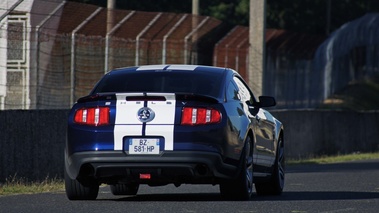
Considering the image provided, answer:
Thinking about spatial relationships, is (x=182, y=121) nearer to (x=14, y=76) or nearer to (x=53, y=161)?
(x=53, y=161)

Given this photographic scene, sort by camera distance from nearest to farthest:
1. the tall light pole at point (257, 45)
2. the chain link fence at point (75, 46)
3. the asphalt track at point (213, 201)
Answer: the asphalt track at point (213, 201) → the chain link fence at point (75, 46) → the tall light pole at point (257, 45)

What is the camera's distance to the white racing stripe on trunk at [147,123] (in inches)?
512

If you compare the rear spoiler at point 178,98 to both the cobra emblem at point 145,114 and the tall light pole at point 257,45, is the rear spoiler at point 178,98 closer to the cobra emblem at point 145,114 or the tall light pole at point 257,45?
the cobra emblem at point 145,114

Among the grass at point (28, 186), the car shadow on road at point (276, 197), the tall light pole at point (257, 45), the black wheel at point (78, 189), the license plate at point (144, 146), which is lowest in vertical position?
the grass at point (28, 186)

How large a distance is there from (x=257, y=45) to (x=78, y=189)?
15.1 m

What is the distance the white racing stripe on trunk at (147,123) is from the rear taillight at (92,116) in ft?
0.43

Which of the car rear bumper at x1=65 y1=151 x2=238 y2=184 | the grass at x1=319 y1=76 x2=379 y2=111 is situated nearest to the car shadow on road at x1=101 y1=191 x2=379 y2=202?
the car rear bumper at x1=65 y1=151 x2=238 y2=184

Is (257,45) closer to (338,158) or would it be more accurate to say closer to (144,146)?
(338,158)

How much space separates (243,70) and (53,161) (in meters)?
13.4

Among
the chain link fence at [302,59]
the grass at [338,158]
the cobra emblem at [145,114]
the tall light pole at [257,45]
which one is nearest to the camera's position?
the cobra emblem at [145,114]

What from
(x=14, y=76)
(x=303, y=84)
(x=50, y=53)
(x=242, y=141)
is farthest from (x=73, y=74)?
(x=303, y=84)

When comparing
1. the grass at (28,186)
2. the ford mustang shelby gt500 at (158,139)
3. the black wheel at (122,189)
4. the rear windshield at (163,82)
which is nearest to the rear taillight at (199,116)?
the ford mustang shelby gt500 at (158,139)

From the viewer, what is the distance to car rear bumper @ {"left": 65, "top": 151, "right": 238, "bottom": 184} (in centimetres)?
1296

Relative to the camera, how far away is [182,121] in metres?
13.1
